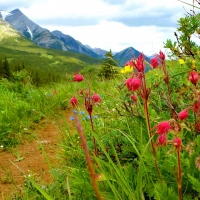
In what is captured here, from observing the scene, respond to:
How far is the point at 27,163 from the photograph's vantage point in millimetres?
4668

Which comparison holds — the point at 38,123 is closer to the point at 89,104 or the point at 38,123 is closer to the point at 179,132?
the point at 89,104

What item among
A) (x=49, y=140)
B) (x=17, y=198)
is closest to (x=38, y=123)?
(x=49, y=140)

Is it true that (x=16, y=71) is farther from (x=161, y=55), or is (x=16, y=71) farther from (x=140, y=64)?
(x=140, y=64)

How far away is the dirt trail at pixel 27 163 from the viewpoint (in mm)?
3828

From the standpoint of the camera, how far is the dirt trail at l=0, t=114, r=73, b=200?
383 cm

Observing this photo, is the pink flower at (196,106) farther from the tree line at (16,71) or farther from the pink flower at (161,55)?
the tree line at (16,71)

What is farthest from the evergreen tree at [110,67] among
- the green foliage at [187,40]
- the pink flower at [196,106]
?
the pink flower at [196,106]

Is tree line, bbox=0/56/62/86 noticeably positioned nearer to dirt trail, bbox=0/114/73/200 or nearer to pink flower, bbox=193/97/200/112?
dirt trail, bbox=0/114/73/200

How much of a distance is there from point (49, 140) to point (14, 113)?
1.25m

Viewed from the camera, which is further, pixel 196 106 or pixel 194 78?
pixel 194 78

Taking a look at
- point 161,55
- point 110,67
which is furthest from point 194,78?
point 110,67

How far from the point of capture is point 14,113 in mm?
6602

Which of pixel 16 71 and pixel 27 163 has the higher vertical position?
pixel 16 71

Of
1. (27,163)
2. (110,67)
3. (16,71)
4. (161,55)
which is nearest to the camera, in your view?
(161,55)
